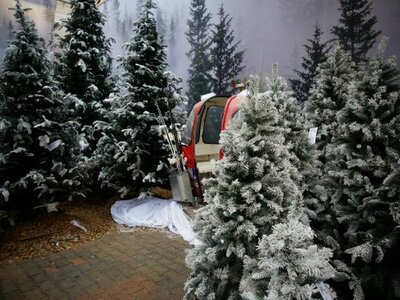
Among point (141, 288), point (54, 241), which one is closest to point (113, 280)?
point (141, 288)

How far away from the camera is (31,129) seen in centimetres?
585

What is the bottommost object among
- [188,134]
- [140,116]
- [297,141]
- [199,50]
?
[188,134]

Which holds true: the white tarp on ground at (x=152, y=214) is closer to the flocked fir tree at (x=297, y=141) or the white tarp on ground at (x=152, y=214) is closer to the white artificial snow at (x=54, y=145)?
the white artificial snow at (x=54, y=145)

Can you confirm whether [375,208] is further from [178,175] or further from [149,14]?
[149,14]

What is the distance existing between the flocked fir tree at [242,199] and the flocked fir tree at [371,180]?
685 millimetres

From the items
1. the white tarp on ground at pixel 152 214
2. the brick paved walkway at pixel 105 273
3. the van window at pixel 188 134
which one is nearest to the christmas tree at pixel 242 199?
the brick paved walkway at pixel 105 273

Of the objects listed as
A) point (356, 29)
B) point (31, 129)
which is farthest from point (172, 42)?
point (31, 129)

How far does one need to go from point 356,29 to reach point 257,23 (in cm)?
329

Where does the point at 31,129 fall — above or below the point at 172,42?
below

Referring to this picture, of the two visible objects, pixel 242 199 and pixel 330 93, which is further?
pixel 330 93

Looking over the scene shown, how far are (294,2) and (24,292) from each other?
32.3ft

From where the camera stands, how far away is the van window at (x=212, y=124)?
23.6 ft

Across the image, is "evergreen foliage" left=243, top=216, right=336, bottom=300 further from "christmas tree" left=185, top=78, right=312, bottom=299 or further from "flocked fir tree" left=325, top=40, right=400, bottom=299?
"flocked fir tree" left=325, top=40, right=400, bottom=299

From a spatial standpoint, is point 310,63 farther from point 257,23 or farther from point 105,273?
point 105,273
